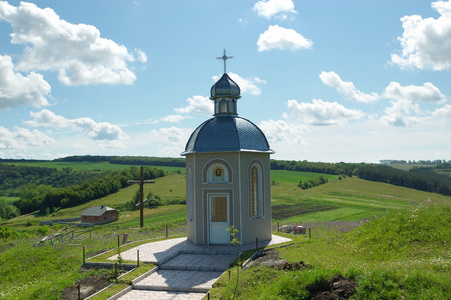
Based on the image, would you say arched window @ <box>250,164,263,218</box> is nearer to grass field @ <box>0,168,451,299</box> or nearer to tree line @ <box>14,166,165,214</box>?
grass field @ <box>0,168,451,299</box>

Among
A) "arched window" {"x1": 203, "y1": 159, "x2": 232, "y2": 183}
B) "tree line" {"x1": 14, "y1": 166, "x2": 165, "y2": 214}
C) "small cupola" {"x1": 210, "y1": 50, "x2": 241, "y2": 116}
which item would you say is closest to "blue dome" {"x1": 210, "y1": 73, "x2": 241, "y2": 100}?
"small cupola" {"x1": 210, "y1": 50, "x2": 241, "y2": 116}

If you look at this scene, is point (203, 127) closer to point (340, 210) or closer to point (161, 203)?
point (340, 210)

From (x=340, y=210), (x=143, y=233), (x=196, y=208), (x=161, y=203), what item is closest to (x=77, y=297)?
(x=196, y=208)

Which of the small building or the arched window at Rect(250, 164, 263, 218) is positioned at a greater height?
the arched window at Rect(250, 164, 263, 218)

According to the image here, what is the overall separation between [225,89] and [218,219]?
7.05 meters

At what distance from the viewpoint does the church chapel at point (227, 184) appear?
55.9ft

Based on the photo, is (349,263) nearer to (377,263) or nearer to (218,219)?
(377,263)

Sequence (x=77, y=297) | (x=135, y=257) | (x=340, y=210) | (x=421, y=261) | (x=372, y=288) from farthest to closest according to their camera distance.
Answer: (x=340, y=210), (x=135, y=257), (x=77, y=297), (x=421, y=261), (x=372, y=288)

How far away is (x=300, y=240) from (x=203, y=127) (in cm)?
752

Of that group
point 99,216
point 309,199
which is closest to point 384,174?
point 309,199

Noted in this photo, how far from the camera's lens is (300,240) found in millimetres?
17297

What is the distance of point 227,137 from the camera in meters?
17.3

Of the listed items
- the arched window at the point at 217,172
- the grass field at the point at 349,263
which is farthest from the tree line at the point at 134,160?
the arched window at the point at 217,172

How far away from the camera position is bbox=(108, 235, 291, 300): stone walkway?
11.8 metres
